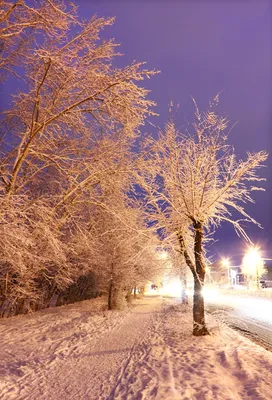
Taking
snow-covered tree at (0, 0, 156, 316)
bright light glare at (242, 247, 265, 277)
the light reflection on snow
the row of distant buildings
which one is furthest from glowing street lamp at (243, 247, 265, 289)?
snow-covered tree at (0, 0, 156, 316)

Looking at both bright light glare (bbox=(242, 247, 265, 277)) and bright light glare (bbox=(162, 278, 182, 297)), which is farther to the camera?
bright light glare (bbox=(242, 247, 265, 277))

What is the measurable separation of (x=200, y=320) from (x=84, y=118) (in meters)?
7.43

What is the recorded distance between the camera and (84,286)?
35.1 meters

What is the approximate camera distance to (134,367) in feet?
25.8

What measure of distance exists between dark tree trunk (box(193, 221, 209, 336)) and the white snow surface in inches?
16.3

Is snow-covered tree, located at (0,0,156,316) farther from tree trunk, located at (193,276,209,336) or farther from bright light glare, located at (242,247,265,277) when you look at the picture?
bright light glare, located at (242,247,265,277)

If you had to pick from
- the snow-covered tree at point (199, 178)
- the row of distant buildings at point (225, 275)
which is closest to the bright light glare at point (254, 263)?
the row of distant buildings at point (225, 275)

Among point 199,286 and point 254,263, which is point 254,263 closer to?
point 254,263

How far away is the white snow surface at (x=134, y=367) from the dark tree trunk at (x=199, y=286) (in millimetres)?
415

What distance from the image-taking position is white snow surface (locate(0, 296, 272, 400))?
6055 millimetres

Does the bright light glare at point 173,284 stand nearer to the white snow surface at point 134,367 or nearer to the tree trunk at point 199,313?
the tree trunk at point 199,313

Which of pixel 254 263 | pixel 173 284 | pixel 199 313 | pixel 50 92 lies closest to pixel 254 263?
pixel 254 263

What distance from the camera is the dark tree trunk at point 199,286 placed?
36.5ft

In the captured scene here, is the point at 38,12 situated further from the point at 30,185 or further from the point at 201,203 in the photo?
the point at 30,185
